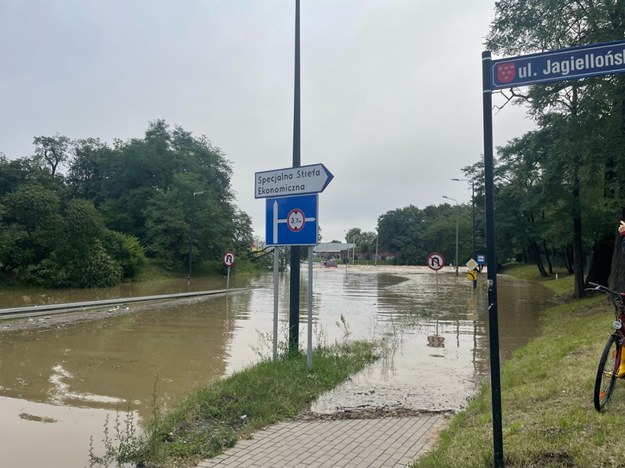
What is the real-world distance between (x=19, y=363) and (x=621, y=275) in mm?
15319

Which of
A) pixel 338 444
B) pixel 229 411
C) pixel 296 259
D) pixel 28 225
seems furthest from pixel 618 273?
pixel 28 225

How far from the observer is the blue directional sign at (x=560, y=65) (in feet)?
11.7

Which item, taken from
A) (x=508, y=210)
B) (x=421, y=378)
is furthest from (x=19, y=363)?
(x=508, y=210)

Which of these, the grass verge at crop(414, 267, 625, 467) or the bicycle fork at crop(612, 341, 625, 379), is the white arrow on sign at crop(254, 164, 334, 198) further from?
the bicycle fork at crop(612, 341, 625, 379)

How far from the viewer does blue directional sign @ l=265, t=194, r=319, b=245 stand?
7.99 metres

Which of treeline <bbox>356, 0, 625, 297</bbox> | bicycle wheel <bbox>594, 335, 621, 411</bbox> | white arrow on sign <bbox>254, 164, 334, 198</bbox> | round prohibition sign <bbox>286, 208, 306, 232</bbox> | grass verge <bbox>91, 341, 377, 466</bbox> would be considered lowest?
grass verge <bbox>91, 341, 377, 466</bbox>

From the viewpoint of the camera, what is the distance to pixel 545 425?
4.29m

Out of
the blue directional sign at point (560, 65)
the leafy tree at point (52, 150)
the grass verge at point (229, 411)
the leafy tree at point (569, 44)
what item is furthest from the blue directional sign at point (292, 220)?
the leafy tree at point (52, 150)

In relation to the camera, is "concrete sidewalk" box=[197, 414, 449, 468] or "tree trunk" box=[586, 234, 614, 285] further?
"tree trunk" box=[586, 234, 614, 285]

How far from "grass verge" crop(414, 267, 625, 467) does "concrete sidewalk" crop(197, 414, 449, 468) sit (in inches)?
12.9

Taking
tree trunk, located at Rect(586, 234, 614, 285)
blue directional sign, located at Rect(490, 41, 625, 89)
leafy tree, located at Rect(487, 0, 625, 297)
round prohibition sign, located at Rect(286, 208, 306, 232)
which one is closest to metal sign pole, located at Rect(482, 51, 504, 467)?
blue directional sign, located at Rect(490, 41, 625, 89)

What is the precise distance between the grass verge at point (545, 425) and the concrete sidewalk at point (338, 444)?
327 millimetres

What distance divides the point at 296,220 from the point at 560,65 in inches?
202

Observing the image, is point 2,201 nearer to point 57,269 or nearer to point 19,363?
point 57,269
